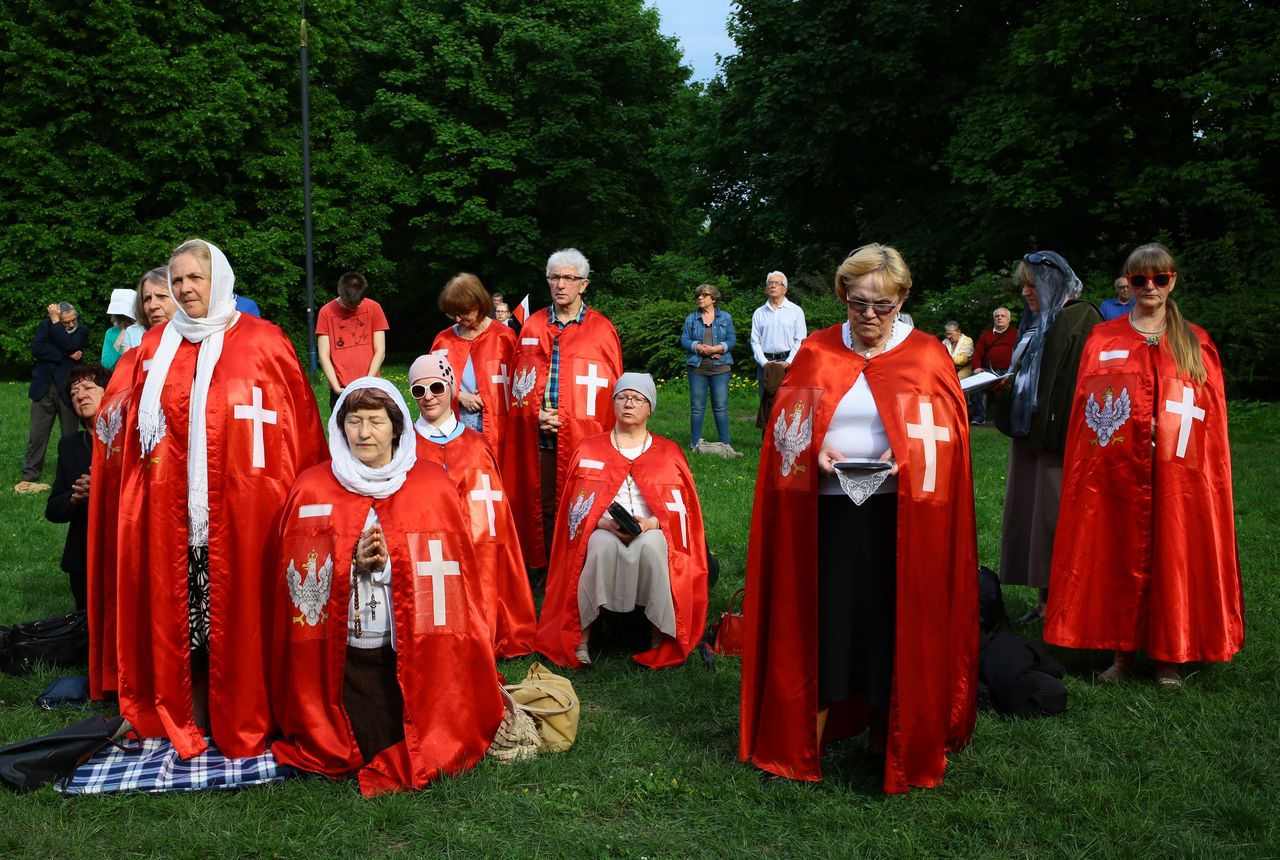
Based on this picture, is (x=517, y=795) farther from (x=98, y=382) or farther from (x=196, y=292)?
(x=98, y=382)

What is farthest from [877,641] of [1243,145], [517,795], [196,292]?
[1243,145]

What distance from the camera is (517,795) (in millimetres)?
4531

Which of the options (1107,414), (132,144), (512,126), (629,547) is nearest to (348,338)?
(629,547)

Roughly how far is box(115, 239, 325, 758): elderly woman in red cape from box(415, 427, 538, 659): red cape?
144cm

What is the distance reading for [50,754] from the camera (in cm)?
461

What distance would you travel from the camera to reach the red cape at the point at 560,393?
7.62 metres

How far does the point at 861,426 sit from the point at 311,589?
7.65ft

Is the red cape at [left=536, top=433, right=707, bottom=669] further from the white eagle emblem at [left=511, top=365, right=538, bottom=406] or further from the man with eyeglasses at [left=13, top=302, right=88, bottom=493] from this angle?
the man with eyeglasses at [left=13, top=302, right=88, bottom=493]

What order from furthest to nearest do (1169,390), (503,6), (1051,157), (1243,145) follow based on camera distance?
(503,6)
(1051,157)
(1243,145)
(1169,390)

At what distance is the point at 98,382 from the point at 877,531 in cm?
400

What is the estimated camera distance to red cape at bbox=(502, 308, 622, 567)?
7625 mm

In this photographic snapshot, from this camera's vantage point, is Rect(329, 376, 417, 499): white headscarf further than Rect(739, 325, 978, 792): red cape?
Yes

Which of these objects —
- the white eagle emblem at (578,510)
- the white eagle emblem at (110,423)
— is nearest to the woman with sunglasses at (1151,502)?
the white eagle emblem at (578,510)

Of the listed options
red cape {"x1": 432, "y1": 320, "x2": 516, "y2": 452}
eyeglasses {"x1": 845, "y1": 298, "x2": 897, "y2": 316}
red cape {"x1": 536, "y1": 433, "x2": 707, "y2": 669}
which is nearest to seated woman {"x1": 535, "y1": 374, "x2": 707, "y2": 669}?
red cape {"x1": 536, "y1": 433, "x2": 707, "y2": 669}
